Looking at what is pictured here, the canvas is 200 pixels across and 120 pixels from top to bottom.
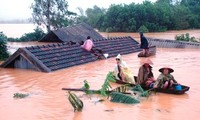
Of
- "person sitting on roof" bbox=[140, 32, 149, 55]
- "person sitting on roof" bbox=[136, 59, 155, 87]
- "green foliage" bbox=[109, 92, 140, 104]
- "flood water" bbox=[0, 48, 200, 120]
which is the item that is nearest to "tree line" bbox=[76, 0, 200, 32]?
"person sitting on roof" bbox=[140, 32, 149, 55]

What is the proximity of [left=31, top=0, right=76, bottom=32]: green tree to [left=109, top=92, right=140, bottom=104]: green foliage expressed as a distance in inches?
825

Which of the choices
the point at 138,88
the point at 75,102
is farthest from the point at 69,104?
the point at 138,88

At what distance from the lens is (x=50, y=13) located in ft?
95.1

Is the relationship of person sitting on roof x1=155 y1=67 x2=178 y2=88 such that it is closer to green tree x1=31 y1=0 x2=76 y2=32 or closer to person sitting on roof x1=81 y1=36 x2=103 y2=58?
person sitting on roof x1=81 y1=36 x2=103 y2=58

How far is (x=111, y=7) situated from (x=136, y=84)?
3490 cm

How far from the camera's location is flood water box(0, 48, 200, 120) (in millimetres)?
7637

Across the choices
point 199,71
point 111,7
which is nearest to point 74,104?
point 199,71

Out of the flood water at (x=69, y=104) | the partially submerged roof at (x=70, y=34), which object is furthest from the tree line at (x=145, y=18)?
the flood water at (x=69, y=104)

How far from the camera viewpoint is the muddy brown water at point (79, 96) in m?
7.63

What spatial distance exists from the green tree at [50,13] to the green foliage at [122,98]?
20.9m

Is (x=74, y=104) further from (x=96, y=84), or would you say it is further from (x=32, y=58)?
(x=32, y=58)

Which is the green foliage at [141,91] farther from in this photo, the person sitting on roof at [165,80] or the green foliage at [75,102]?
the green foliage at [75,102]

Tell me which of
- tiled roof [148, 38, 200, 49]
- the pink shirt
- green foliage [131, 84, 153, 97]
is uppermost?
the pink shirt

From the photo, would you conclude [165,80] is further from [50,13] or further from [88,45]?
[50,13]
